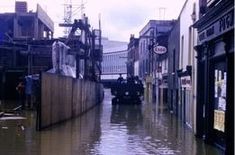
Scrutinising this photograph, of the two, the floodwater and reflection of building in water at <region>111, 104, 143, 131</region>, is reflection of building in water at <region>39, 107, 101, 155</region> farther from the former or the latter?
reflection of building in water at <region>111, 104, 143, 131</region>

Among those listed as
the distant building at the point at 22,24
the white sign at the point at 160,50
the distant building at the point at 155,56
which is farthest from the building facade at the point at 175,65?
the distant building at the point at 22,24

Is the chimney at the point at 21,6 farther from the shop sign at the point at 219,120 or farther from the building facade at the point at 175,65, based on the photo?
the shop sign at the point at 219,120

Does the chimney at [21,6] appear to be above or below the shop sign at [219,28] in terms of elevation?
above

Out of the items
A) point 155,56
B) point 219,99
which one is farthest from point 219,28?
point 155,56

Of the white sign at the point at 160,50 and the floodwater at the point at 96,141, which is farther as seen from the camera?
the white sign at the point at 160,50

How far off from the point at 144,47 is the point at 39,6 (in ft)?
66.3

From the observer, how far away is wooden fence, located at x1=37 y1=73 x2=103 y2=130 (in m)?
21.7

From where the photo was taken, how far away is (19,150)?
15.2 meters

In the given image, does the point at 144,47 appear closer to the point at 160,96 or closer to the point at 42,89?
the point at 160,96

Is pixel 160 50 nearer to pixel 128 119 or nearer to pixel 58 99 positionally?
pixel 128 119

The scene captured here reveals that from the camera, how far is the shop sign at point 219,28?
46.5ft

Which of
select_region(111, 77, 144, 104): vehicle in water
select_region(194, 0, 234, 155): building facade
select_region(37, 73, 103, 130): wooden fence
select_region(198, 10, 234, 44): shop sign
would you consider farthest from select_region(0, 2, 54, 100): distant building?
select_region(198, 10, 234, 44): shop sign

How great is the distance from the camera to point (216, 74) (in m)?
17.2

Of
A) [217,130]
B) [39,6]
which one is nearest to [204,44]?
[217,130]
